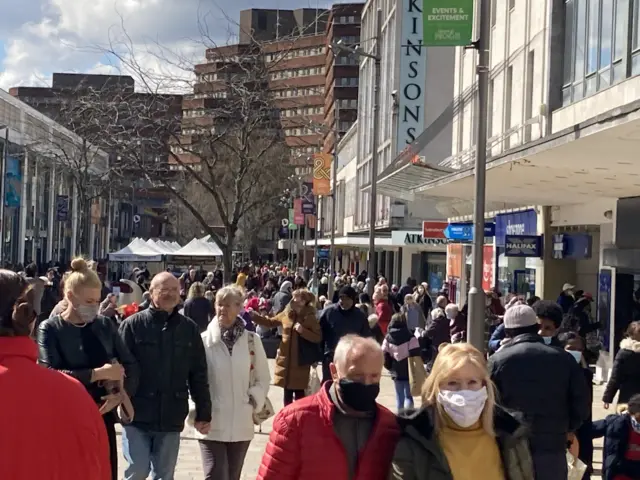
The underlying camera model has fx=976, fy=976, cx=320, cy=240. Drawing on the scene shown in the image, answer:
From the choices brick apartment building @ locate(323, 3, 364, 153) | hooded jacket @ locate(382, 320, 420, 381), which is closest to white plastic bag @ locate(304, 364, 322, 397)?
hooded jacket @ locate(382, 320, 420, 381)

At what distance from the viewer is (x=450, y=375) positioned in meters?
3.88

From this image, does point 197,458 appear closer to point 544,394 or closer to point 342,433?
point 544,394

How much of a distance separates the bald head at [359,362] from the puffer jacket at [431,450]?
21 cm

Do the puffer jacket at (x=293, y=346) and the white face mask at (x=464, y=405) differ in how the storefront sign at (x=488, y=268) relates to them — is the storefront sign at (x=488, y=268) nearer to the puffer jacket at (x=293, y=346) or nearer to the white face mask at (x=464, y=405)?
the puffer jacket at (x=293, y=346)

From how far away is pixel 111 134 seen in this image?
1920 centimetres

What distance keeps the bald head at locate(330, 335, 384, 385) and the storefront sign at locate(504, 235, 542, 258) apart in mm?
17183

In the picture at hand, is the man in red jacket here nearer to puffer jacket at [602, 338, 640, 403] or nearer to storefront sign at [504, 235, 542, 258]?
puffer jacket at [602, 338, 640, 403]

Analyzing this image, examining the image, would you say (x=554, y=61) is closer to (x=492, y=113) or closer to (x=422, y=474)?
(x=492, y=113)

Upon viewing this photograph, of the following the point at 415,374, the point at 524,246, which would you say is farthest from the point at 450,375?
the point at 524,246

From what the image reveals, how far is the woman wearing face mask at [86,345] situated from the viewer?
5.79 meters

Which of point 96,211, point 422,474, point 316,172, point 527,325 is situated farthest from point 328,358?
point 96,211

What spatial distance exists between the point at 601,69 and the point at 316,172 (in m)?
21.4

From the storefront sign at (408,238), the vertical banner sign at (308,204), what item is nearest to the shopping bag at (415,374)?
the storefront sign at (408,238)

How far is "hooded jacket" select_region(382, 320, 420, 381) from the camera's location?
11.8 meters
